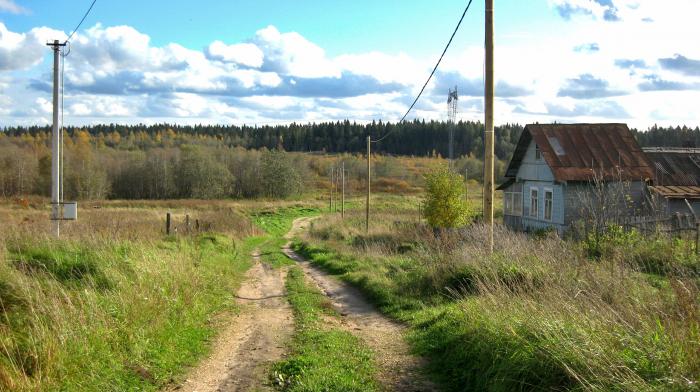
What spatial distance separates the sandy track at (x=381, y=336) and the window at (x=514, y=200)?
1929 cm

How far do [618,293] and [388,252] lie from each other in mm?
13974

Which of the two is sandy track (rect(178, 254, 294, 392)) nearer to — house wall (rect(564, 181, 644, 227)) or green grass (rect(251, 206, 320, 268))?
green grass (rect(251, 206, 320, 268))

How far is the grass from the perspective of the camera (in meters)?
6.26

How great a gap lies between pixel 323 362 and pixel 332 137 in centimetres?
15784

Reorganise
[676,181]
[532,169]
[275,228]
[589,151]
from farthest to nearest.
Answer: [275,228], [532,169], [676,181], [589,151]

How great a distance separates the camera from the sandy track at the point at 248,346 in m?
6.98

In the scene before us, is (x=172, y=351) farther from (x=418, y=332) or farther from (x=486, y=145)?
(x=486, y=145)

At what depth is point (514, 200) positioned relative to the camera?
1342 inches

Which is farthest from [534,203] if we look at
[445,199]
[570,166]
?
[445,199]

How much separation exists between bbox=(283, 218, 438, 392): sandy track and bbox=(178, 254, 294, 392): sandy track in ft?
3.95

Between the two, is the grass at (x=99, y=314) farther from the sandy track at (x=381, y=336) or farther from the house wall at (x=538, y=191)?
the house wall at (x=538, y=191)

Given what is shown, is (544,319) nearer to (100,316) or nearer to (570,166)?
(100,316)

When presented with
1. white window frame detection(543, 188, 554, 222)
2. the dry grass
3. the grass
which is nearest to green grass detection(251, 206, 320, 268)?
the dry grass

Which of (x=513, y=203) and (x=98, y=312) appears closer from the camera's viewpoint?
(x=98, y=312)
